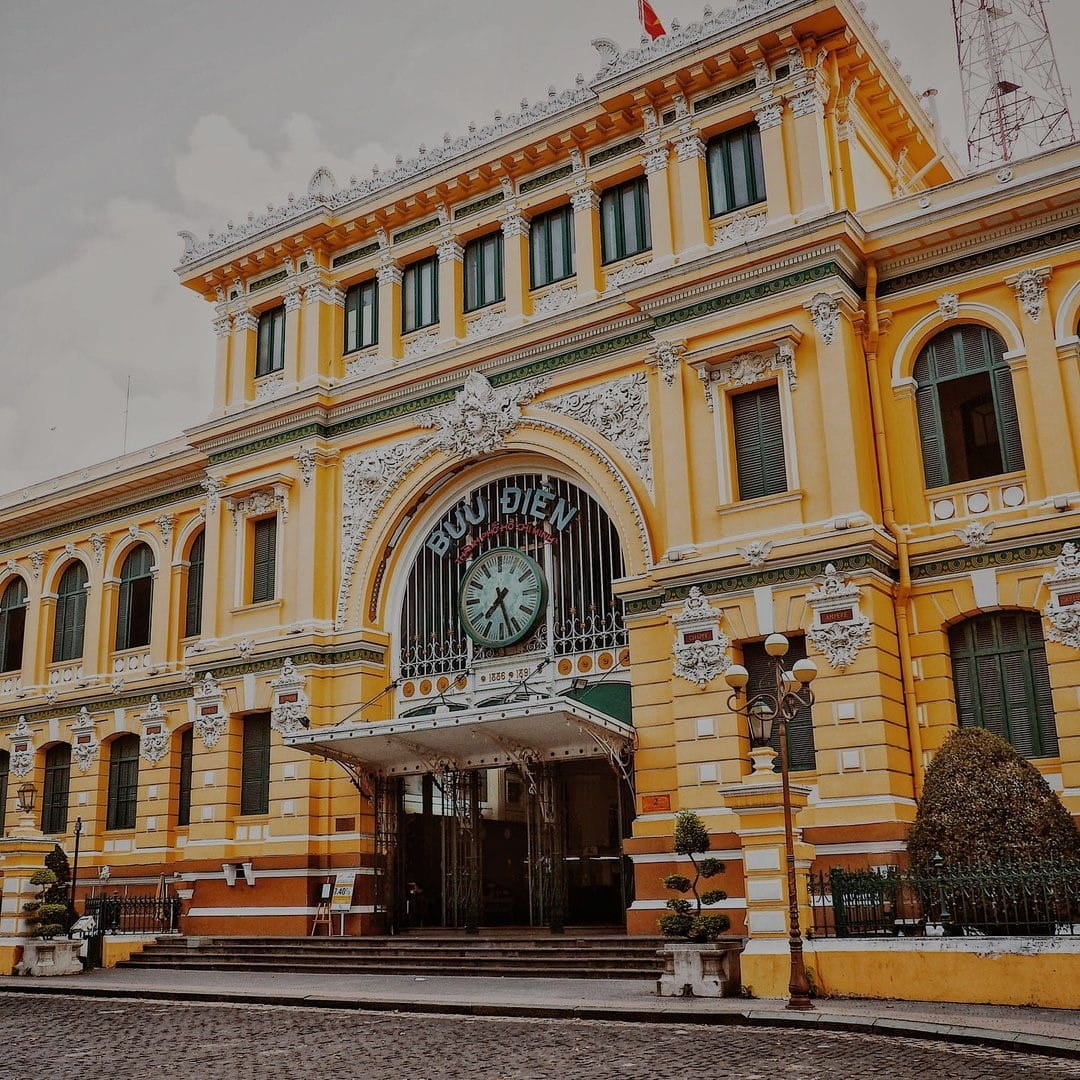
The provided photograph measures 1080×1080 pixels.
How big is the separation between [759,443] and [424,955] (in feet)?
35.7

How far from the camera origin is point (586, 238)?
83.9 feet

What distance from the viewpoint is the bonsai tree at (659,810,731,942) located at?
1681cm

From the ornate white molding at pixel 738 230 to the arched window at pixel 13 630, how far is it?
23044 mm

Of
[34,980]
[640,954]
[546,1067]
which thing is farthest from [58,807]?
[546,1067]

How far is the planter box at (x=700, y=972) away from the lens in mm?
16422

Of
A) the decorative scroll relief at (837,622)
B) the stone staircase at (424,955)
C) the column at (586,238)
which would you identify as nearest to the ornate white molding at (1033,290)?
the decorative scroll relief at (837,622)

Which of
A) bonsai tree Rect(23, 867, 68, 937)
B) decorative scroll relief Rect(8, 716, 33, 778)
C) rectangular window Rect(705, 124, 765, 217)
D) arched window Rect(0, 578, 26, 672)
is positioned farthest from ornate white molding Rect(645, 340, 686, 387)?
arched window Rect(0, 578, 26, 672)

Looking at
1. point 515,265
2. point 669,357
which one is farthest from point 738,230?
point 515,265

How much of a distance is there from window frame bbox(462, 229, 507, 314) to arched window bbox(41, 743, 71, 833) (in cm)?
1658

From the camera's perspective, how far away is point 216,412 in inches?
1180

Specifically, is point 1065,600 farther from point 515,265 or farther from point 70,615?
point 70,615

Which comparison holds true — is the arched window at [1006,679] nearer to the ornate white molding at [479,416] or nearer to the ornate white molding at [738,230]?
the ornate white molding at [738,230]

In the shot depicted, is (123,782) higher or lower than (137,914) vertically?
higher

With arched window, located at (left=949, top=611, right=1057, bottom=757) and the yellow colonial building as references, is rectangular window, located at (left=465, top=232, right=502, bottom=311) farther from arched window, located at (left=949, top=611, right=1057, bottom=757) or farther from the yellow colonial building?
arched window, located at (left=949, top=611, right=1057, bottom=757)
